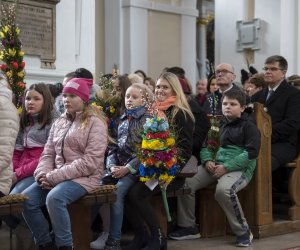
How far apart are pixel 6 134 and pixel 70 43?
4.54 metres

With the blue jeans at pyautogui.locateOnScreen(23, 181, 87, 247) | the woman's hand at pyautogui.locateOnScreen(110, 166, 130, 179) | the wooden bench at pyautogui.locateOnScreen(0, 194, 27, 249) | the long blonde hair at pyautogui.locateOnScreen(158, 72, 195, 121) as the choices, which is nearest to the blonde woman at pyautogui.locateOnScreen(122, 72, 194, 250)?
the long blonde hair at pyautogui.locateOnScreen(158, 72, 195, 121)

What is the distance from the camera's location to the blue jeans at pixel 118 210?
18.4ft

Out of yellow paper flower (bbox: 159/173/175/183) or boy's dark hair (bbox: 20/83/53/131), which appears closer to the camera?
yellow paper flower (bbox: 159/173/175/183)

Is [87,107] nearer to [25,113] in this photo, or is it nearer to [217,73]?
[25,113]

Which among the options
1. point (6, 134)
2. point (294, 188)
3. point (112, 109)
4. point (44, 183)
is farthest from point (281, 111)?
point (6, 134)

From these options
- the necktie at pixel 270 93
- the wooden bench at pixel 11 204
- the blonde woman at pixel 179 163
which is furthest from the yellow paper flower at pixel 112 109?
the necktie at pixel 270 93

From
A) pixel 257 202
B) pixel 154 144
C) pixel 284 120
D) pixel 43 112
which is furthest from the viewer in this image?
pixel 284 120

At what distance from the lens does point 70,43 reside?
30.0 feet

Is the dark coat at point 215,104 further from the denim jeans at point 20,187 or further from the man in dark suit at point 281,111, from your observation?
the denim jeans at point 20,187

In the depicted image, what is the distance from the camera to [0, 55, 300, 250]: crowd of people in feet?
17.1

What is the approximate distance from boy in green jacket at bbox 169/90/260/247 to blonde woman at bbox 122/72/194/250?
457 mm

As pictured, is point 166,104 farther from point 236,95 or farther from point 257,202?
point 257,202

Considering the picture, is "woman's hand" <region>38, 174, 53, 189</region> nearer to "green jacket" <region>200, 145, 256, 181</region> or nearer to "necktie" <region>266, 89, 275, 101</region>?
"green jacket" <region>200, 145, 256, 181</region>

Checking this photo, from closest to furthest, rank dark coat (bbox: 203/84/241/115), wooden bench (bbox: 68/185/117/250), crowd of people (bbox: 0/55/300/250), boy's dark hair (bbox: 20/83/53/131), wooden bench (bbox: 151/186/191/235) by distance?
crowd of people (bbox: 0/55/300/250) < wooden bench (bbox: 68/185/117/250) < boy's dark hair (bbox: 20/83/53/131) < wooden bench (bbox: 151/186/191/235) < dark coat (bbox: 203/84/241/115)
